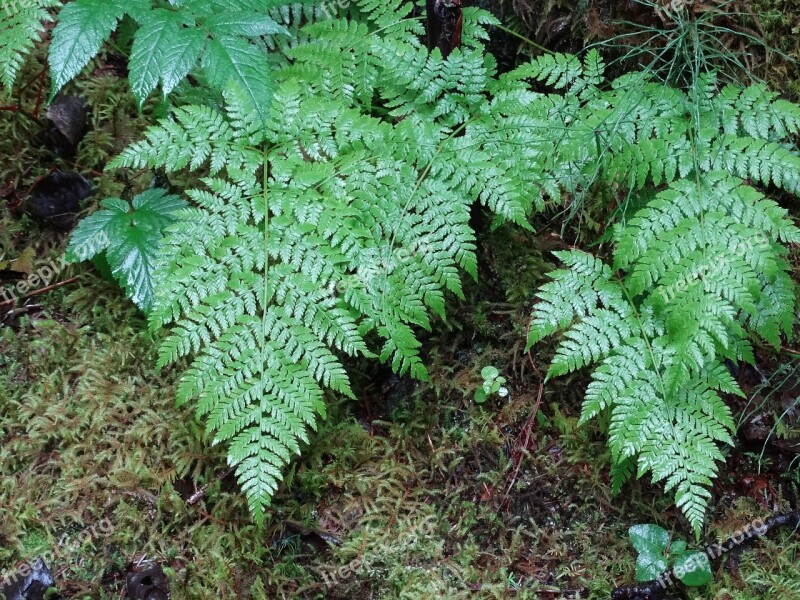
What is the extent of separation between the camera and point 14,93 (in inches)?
149

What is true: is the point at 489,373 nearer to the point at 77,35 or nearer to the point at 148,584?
the point at 148,584

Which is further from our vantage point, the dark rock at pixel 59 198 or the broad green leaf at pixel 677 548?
the dark rock at pixel 59 198

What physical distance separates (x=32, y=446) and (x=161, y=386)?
64 centimetres

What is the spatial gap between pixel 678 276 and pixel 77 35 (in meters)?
2.82

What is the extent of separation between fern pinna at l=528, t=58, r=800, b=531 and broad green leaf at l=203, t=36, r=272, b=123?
1419 millimetres

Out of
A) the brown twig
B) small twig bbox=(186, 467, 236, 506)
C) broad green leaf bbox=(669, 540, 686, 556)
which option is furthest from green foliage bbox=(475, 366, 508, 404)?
small twig bbox=(186, 467, 236, 506)

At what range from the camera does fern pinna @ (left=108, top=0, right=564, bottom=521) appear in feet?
8.97

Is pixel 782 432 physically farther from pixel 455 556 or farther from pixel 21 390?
pixel 21 390

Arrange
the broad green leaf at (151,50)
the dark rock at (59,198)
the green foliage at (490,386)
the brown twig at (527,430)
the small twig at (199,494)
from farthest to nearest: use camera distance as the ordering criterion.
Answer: the dark rock at (59,198) → the green foliage at (490,386) → the brown twig at (527,430) → the small twig at (199,494) → the broad green leaf at (151,50)

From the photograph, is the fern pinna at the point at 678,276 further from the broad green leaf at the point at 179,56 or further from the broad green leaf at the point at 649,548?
the broad green leaf at the point at 179,56

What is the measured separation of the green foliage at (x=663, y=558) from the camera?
2793 mm

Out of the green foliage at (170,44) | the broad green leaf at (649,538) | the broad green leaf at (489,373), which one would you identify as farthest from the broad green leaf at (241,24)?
the broad green leaf at (649,538)

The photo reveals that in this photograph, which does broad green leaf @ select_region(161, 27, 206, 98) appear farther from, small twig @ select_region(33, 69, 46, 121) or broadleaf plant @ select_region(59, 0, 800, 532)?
small twig @ select_region(33, 69, 46, 121)

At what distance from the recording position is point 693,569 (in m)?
2.81
